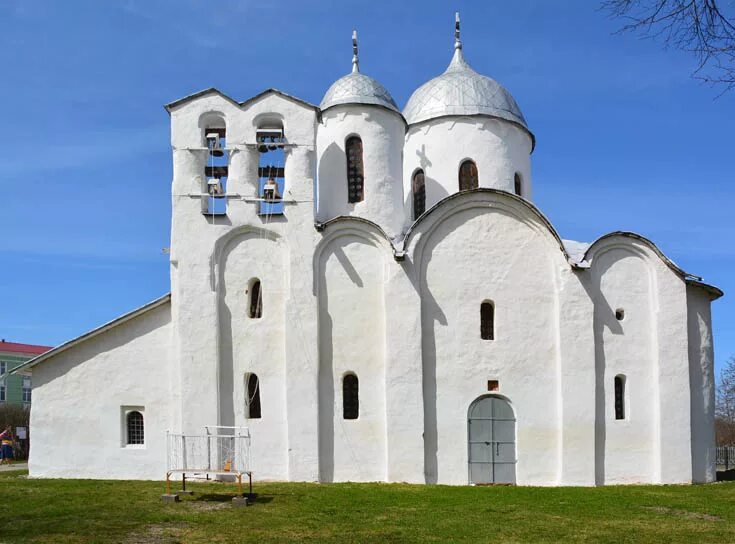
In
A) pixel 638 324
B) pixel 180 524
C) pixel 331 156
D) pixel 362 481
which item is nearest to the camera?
pixel 180 524

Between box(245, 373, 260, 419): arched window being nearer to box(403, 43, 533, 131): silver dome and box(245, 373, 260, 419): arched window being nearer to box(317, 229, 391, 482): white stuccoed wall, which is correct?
box(317, 229, 391, 482): white stuccoed wall

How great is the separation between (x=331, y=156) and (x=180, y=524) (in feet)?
36.9

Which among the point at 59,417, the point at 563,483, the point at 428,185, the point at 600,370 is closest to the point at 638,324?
the point at 600,370

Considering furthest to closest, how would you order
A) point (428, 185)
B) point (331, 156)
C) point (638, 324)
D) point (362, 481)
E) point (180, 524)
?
point (428, 185) < point (331, 156) < point (638, 324) < point (362, 481) < point (180, 524)

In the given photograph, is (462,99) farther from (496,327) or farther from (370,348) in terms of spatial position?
(370,348)

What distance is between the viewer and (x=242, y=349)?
17.8 m

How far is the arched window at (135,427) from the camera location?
1798 cm

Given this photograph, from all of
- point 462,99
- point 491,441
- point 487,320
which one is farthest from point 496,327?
point 462,99

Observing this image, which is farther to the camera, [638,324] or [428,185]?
[428,185]

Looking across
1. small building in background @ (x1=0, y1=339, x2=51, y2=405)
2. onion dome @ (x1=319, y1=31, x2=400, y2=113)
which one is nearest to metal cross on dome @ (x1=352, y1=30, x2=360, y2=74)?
onion dome @ (x1=319, y1=31, x2=400, y2=113)

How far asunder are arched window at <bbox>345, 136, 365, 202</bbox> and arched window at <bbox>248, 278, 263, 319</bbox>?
361cm

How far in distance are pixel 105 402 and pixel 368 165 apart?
337 inches

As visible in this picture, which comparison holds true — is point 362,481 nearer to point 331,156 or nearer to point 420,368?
point 420,368

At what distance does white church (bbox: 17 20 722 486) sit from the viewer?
17531 mm
